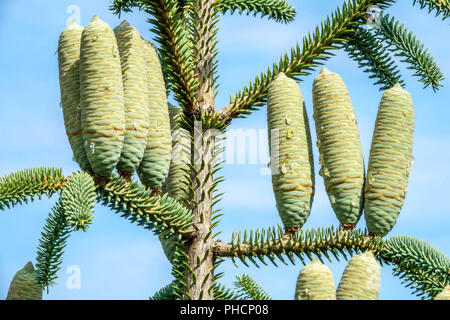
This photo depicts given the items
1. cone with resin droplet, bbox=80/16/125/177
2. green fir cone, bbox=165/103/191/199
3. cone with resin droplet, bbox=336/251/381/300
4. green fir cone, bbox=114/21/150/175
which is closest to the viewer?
cone with resin droplet, bbox=336/251/381/300

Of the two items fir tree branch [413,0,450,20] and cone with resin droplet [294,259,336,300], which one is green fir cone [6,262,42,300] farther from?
fir tree branch [413,0,450,20]

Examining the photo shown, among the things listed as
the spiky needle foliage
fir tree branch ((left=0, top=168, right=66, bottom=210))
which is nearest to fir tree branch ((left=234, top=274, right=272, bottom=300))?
the spiky needle foliage

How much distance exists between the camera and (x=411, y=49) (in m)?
3.41

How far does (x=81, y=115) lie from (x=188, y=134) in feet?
2.87

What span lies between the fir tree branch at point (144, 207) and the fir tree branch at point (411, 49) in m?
1.59

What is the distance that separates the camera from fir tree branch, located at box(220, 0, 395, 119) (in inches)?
130

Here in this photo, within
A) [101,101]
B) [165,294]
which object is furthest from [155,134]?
[165,294]

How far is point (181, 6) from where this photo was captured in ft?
13.1

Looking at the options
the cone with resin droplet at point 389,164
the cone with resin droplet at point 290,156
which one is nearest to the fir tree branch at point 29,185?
the cone with resin droplet at point 290,156

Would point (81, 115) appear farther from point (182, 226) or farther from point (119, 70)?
point (182, 226)

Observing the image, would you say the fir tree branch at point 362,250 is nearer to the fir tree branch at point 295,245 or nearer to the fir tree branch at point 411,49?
the fir tree branch at point 295,245

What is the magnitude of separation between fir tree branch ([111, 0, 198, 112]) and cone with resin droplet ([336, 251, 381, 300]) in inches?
55.1

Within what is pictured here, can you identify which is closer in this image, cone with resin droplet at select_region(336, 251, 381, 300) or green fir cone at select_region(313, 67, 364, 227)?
cone with resin droplet at select_region(336, 251, 381, 300)
